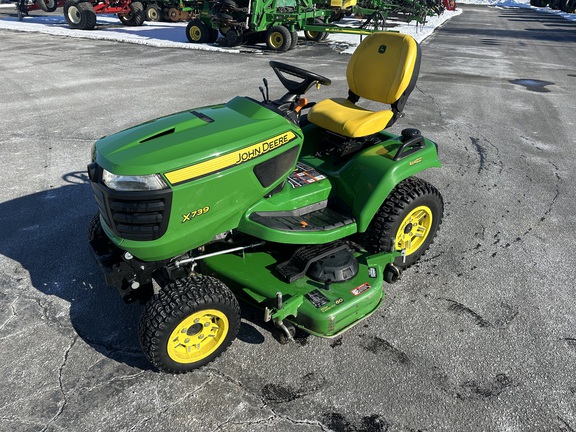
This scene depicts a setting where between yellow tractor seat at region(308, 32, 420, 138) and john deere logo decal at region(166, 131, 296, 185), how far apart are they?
739 millimetres

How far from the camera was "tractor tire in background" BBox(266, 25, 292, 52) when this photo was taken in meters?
12.7

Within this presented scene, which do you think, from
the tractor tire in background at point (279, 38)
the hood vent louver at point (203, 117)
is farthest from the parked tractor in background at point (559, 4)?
the hood vent louver at point (203, 117)

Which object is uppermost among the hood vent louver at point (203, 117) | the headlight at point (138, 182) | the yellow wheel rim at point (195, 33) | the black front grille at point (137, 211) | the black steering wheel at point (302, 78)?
the black steering wheel at point (302, 78)

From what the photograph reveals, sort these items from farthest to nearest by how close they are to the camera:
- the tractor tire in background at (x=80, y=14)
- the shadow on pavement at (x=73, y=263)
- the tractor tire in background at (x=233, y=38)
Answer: the tractor tire in background at (x=80, y=14), the tractor tire in background at (x=233, y=38), the shadow on pavement at (x=73, y=263)

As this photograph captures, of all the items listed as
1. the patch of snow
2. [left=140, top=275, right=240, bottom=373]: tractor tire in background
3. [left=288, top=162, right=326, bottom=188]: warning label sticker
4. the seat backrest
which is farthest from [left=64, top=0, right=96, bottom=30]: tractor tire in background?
[left=140, top=275, right=240, bottom=373]: tractor tire in background

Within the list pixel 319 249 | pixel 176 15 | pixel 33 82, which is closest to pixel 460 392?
pixel 319 249


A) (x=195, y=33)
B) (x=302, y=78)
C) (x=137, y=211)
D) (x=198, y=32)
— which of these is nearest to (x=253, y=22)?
(x=198, y=32)

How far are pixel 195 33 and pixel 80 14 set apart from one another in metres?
5.06

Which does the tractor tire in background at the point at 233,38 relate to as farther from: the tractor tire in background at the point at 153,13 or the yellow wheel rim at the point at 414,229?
the yellow wheel rim at the point at 414,229

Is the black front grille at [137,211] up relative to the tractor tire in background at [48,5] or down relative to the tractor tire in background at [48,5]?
up

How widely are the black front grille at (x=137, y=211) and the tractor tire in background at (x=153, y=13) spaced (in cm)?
1827

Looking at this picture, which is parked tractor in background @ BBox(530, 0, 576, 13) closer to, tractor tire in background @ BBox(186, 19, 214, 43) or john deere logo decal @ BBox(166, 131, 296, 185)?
tractor tire in background @ BBox(186, 19, 214, 43)

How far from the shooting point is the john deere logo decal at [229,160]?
2.34 meters

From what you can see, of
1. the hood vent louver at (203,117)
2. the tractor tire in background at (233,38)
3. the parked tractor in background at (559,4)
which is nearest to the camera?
the hood vent louver at (203,117)
